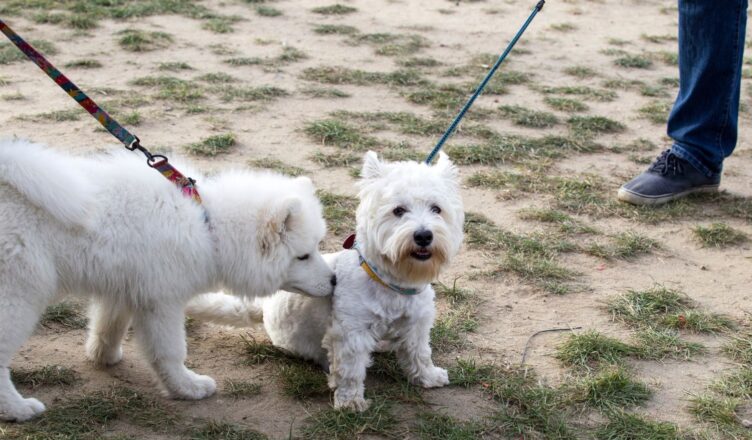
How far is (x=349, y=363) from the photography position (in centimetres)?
344

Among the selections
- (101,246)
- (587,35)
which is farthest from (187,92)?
(587,35)

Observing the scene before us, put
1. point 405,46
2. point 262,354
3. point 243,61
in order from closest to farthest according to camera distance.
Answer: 1. point 262,354
2. point 243,61
3. point 405,46

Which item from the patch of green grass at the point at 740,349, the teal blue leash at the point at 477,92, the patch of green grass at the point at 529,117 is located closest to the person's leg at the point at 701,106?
the teal blue leash at the point at 477,92

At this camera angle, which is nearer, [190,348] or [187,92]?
[190,348]

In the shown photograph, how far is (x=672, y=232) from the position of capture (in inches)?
216

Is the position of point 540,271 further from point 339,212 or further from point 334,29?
point 334,29

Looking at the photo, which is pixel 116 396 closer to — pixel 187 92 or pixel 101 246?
pixel 101 246

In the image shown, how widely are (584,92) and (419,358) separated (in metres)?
5.16

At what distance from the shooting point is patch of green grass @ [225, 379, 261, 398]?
3.63 metres

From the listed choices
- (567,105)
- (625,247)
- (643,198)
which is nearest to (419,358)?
(625,247)

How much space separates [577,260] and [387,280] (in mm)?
1957

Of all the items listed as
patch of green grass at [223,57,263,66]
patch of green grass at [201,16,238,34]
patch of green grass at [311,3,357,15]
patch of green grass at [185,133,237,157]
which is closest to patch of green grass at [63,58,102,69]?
patch of green grass at [223,57,263,66]

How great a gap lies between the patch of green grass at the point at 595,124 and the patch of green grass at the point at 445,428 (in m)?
4.21

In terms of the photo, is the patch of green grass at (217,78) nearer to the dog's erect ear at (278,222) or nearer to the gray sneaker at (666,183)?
the gray sneaker at (666,183)
